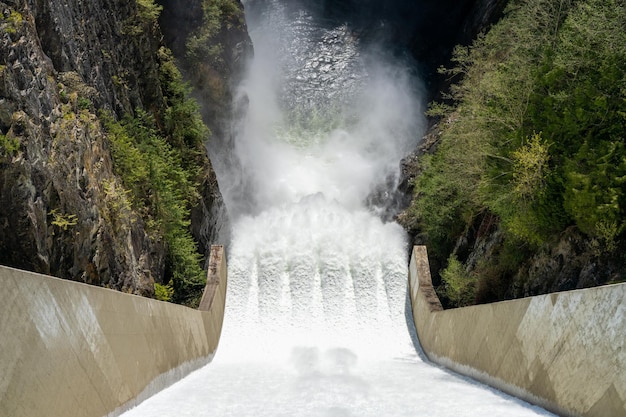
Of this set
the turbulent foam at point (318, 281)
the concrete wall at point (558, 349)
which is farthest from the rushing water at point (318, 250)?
the concrete wall at point (558, 349)

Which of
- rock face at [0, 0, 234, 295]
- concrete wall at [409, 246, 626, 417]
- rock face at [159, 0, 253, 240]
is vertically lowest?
concrete wall at [409, 246, 626, 417]

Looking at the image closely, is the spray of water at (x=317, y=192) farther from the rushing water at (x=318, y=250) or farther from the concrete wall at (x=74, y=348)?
the concrete wall at (x=74, y=348)

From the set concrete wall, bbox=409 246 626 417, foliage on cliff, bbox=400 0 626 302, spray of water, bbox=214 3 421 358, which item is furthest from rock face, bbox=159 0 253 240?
concrete wall, bbox=409 246 626 417

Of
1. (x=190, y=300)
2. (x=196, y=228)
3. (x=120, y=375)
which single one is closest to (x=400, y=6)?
(x=196, y=228)

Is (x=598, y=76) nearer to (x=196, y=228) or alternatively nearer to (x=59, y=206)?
(x=59, y=206)

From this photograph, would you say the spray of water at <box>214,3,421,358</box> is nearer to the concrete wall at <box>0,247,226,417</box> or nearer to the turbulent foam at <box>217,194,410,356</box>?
the turbulent foam at <box>217,194,410,356</box>
